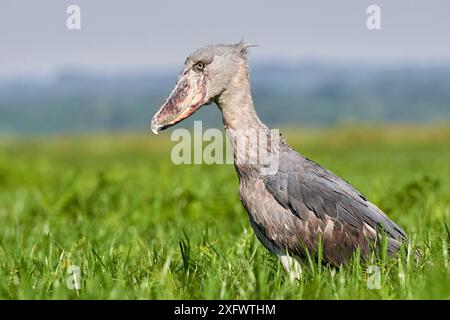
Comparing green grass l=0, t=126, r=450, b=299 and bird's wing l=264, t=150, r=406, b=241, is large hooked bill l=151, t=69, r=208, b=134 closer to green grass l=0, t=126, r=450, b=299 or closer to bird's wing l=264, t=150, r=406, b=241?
bird's wing l=264, t=150, r=406, b=241

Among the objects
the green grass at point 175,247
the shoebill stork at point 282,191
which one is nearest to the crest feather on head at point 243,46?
the shoebill stork at point 282,191

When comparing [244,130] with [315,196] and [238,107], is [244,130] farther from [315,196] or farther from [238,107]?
[315,196]

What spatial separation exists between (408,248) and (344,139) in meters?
41.3

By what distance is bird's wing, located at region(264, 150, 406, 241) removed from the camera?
516 cm

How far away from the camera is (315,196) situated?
17.0 ft

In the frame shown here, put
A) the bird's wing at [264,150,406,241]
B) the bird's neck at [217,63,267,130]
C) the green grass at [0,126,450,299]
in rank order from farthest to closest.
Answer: the bird's neck at [217,63,267,130], the bird's wing at [264,150,406,241], the green grass at [0,126,450,299]

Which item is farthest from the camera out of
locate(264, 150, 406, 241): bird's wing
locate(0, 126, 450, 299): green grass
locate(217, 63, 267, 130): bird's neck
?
locate(217, 63, 267, 130): bird's neck

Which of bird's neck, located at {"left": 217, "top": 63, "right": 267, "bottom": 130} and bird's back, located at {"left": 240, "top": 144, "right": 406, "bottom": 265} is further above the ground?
bird's neck, located at {"left": 217, "top": 63, "right": 267, "bottom": 130}

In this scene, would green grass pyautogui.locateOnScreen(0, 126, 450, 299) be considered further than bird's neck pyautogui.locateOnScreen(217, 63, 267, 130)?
No

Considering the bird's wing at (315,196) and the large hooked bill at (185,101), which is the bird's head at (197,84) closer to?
the large hooked bill at (185,101)

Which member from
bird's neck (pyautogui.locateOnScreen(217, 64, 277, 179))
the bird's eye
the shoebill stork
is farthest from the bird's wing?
the bird's eye

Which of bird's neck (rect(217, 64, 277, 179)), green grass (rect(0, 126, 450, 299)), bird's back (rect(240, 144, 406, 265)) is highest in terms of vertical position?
bird's neck (rect(217, 64, 277, 179))
